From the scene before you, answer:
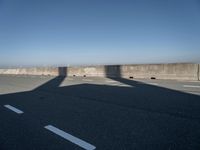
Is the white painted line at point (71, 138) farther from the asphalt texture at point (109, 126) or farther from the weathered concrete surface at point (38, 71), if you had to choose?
the weathered concrete surface at point (38, 71)

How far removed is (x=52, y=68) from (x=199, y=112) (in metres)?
25.7

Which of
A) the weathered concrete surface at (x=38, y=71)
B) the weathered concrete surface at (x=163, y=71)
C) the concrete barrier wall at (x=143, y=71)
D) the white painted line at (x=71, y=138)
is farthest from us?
the weathered concrete surface at (x=38, y=71)

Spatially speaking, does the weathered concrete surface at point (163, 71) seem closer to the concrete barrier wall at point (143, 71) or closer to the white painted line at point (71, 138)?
the concrete barrier wall at point (143, 71)

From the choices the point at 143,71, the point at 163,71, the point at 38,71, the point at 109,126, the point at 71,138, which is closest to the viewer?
the point at 71,138

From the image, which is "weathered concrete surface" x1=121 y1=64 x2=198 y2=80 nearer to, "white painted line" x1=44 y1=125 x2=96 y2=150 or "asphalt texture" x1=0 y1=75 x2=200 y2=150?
"asphalt texture" x1=0 y1=75 x2=200 y2=150

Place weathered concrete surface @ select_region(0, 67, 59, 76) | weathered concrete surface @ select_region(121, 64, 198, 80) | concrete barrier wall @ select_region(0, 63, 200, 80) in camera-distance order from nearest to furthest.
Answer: weathered concrete surface @ select_region(121, 64, 198, 80) → concrete barrier wall @ select_region(0, 63, 200, 80) → weathered concrete surface @ select_region(0, 67, 59, 76)

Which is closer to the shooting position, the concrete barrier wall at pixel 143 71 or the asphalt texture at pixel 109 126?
the asphalt texture at pixel 109 126

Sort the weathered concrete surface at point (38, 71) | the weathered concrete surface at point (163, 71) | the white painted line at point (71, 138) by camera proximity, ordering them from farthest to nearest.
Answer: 1. the weathered concrete surface at point (38, 71)
2. the weathered concrete surface at point (163, 71)
3. the white painted line at point (71, 138)

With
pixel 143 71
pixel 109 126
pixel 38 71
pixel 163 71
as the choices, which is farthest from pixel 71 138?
pixel 38 71

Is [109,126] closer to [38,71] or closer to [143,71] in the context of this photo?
[143,71]

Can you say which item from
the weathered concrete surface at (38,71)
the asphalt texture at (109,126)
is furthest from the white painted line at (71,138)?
the weathered concrete surface at (38,71)

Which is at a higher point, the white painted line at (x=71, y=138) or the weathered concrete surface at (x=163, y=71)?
the weathered concrete surface at (x=163, y=71)

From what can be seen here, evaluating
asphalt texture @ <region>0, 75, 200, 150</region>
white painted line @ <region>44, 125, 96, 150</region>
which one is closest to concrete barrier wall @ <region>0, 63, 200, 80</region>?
asphalt texture @ <region>0, 75, 200, 150</region>

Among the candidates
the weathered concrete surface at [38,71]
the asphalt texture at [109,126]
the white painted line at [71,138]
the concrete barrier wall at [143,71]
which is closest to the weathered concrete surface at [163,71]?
the concrete barrier wall at [143,71]
